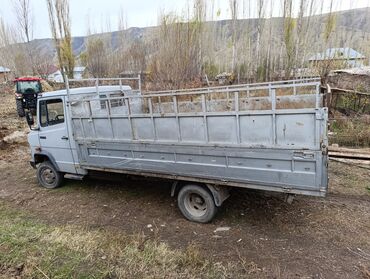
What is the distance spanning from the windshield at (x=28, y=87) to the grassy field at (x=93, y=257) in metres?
11.9

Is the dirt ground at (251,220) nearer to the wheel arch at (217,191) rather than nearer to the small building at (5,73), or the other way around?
the wheel arch at (217,191)

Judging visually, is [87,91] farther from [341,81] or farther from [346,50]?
[346,50]

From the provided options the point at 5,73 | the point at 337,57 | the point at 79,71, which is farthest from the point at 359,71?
the point at 5,73

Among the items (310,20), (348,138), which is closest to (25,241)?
→ (348,138)

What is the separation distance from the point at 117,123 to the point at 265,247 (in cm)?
306

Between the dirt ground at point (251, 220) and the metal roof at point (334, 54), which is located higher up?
the metal roof at point (334, 54)

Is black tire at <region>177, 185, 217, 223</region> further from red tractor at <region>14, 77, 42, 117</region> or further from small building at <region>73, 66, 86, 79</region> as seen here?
small building at <region>73, 66, 86, 79</region>

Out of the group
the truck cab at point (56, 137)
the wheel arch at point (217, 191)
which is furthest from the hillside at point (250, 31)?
the wheel arch at point (217, 191)

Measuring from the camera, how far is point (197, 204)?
4.67 metres

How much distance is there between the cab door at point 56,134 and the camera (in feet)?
18.9

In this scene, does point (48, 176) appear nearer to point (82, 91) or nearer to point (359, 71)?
point (82, 91)

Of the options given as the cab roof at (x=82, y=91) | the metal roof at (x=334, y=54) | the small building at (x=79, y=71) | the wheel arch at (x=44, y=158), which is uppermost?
the small building at (x=79, y=71)

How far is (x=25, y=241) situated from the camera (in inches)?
162

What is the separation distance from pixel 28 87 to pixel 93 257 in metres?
13.7
